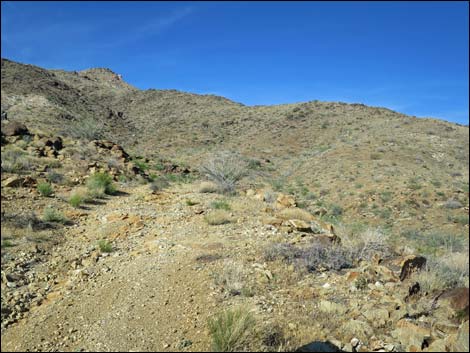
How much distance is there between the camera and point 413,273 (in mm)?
6414

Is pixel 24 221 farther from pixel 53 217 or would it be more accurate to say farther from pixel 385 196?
pixel 385 196

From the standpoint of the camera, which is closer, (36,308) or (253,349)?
(253,349)

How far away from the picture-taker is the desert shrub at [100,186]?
1090 cm

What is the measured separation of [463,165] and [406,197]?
360 inches

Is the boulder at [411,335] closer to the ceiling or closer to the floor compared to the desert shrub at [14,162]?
closer to the floor

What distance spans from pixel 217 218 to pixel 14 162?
7581mm

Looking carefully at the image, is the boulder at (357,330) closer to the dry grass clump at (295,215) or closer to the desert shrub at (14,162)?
the dry grass clump at (295,215)

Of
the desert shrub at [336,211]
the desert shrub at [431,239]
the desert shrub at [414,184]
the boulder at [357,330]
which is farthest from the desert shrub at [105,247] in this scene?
the desert shrub at [414,184]

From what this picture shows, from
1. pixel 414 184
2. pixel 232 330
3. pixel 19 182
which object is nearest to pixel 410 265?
pixel 232 330

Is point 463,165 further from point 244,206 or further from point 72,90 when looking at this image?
point 72,90

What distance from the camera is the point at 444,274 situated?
6207 millimetres

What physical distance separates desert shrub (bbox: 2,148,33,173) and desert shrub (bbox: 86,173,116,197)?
221cm

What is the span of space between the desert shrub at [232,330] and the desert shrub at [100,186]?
7.46m

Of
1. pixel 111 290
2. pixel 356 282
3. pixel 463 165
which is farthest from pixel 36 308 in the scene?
pixel 463 165
